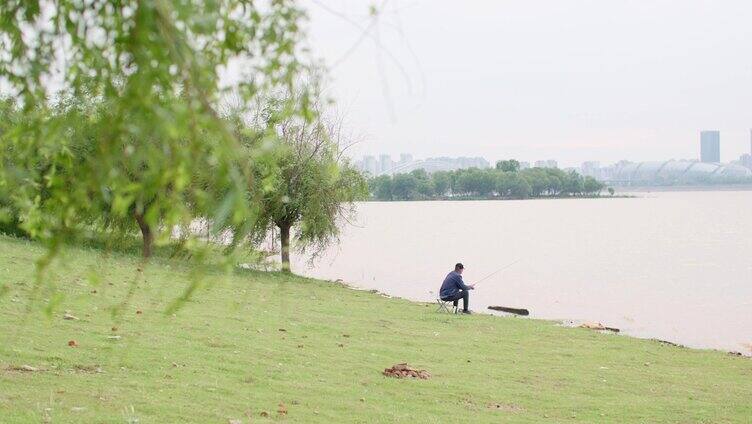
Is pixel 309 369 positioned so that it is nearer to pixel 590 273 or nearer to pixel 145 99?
pixel 145 99

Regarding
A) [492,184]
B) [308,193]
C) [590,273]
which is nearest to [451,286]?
[308,193]

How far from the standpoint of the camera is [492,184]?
166 meters

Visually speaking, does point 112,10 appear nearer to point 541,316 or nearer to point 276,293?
point 276,293

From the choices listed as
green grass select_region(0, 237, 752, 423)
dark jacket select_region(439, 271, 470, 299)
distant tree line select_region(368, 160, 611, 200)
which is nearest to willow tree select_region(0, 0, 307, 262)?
green grass select_region(0, 237, 752, 423)

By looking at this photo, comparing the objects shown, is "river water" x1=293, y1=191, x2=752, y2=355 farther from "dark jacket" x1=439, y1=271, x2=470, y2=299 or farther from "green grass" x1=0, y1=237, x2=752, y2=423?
"green grass" x1=0, y1=237, x2=752, y2=423

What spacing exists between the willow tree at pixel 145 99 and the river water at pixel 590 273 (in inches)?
894

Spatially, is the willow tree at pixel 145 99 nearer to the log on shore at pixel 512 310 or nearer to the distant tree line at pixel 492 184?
the log on shore at pixel 512 310

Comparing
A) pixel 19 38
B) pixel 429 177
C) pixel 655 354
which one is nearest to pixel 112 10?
pixel 19 38

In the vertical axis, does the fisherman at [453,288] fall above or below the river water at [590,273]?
Answer: above

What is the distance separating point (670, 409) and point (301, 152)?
21.0 m

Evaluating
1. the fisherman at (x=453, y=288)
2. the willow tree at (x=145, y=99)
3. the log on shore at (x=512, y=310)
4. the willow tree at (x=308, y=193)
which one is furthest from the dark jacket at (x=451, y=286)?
the willow tree at (x=145, y=99)

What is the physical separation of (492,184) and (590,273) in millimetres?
119029

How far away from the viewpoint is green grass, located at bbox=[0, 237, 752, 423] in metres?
9.48

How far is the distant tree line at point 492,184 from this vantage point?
138125mm
